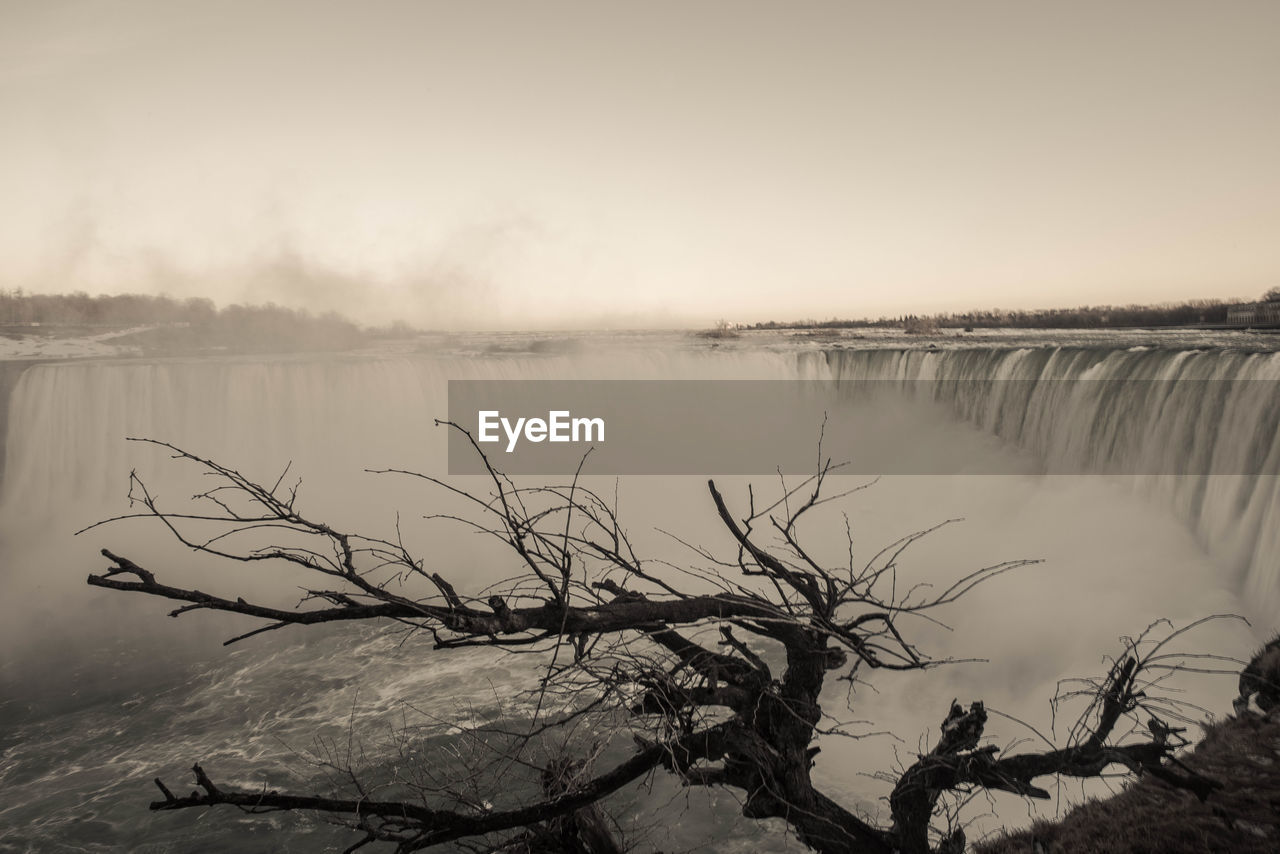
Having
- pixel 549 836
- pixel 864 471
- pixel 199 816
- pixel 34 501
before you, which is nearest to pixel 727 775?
pixel 549 836

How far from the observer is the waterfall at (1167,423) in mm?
11508

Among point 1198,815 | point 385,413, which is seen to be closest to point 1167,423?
point 1198,815

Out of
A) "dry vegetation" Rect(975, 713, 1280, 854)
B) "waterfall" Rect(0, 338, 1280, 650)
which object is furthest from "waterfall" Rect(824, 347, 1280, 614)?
"dry vegetation" Rect(975, 713, 1280, 854)

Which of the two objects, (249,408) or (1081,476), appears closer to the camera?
(1081,476)

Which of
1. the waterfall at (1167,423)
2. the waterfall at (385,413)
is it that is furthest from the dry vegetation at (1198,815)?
the waterfall at (385,413)

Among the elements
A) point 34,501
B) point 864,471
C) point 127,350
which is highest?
point 127,350

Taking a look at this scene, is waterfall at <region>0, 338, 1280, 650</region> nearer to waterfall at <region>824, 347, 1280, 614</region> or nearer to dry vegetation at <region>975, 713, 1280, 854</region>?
waterfall at <region>824, 347, 1280, 614</region>

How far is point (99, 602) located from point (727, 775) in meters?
24.8

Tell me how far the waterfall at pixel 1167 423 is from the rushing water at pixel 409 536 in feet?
0.21

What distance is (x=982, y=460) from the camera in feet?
66.3

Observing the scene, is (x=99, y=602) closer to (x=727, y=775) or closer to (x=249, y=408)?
(x=249, y=408)

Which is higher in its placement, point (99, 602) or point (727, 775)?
point (727, 775)

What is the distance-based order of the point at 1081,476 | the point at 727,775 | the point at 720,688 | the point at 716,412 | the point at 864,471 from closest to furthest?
the point at 720,688
the point at 727,775
the point at 1081,476
the point at 864,471
the point at 716,412

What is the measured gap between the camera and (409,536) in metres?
→ 24.5
